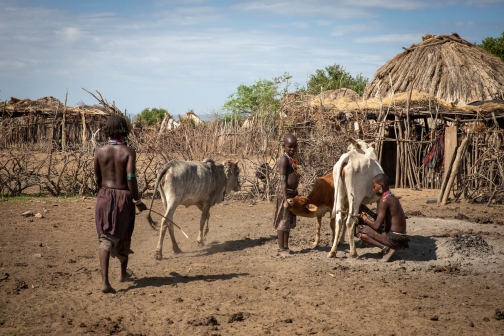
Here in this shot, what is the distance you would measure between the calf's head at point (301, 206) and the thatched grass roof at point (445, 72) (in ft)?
37.4

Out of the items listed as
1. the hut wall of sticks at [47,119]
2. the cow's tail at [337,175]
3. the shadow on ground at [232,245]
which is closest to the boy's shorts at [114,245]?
the shadow on ground at [232,245]

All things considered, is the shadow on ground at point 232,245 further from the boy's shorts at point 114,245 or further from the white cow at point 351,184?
the boy's shorts at point 114,245

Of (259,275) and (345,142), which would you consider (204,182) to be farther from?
(345,142)

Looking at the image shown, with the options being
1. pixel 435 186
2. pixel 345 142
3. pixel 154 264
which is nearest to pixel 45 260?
pixel 154 264

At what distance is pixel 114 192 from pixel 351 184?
10.5ft

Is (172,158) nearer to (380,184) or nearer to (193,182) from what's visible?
(193,182)

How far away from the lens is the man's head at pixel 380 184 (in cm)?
686

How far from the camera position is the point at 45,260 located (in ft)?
23.7

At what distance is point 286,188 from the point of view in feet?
24.0

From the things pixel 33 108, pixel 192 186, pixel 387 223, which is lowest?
pixel 387 223

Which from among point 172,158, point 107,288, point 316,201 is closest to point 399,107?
point 172,158

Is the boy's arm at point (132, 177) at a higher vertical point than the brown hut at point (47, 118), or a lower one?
lower

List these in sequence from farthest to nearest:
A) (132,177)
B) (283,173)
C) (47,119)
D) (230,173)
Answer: (47,119) → (230,173) → (283,173) → (132,177)

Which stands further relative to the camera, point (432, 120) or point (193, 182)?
point (432, 120)
